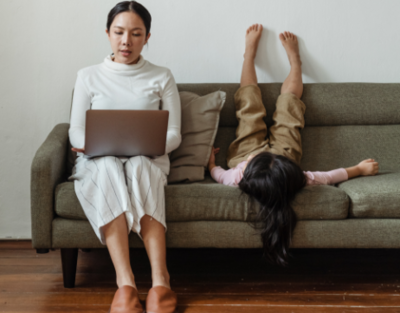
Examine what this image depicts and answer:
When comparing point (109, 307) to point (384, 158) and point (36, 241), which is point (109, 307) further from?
point (384, 158)

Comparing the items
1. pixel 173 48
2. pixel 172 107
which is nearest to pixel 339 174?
pixel 172 107

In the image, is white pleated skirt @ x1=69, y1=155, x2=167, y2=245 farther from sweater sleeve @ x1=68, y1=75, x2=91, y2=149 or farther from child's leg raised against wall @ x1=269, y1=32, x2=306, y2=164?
child's leg raised against wall @ x1=269, y1=32, x2=306, y2=164

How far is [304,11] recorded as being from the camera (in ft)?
7.60

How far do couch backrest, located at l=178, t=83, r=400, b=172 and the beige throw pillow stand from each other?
4.1 inches

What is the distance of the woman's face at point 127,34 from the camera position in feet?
6.00

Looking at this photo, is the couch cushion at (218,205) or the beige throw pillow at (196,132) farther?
the beige throw pillow at (196,132)

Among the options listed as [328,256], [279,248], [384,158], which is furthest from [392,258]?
[279,248]

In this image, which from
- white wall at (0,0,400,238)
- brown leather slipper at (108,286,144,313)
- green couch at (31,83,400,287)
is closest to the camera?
brown leather slipper at (108,286,144,313)

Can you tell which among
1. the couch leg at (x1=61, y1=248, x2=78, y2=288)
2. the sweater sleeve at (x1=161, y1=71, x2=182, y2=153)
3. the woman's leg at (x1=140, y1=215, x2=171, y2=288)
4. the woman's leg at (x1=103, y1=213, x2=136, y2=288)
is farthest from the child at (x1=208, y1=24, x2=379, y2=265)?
the couch leg at (x1=61, y1=248, x2=78, y2=288)

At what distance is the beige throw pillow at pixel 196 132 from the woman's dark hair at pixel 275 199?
388 millimetres

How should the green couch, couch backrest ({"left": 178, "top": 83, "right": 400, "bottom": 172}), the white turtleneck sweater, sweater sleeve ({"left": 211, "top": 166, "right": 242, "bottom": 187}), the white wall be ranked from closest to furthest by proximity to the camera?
the green couch, sweater sleeve ({"left": 211, "top": 166, "right": 242, "bottom": 187}), the white turtleneck sweater, couch backrest ({"left": 178, "top": 83, "right": 400, "bottom": 172}), the white wall

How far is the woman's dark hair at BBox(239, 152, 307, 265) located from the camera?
5.22ft

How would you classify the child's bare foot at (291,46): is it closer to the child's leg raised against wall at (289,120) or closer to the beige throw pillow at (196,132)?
the child's leg raised against wall at (289,120)

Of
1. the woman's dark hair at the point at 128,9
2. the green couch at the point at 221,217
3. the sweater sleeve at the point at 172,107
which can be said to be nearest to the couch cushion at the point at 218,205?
the green couch at the point at 221,217
